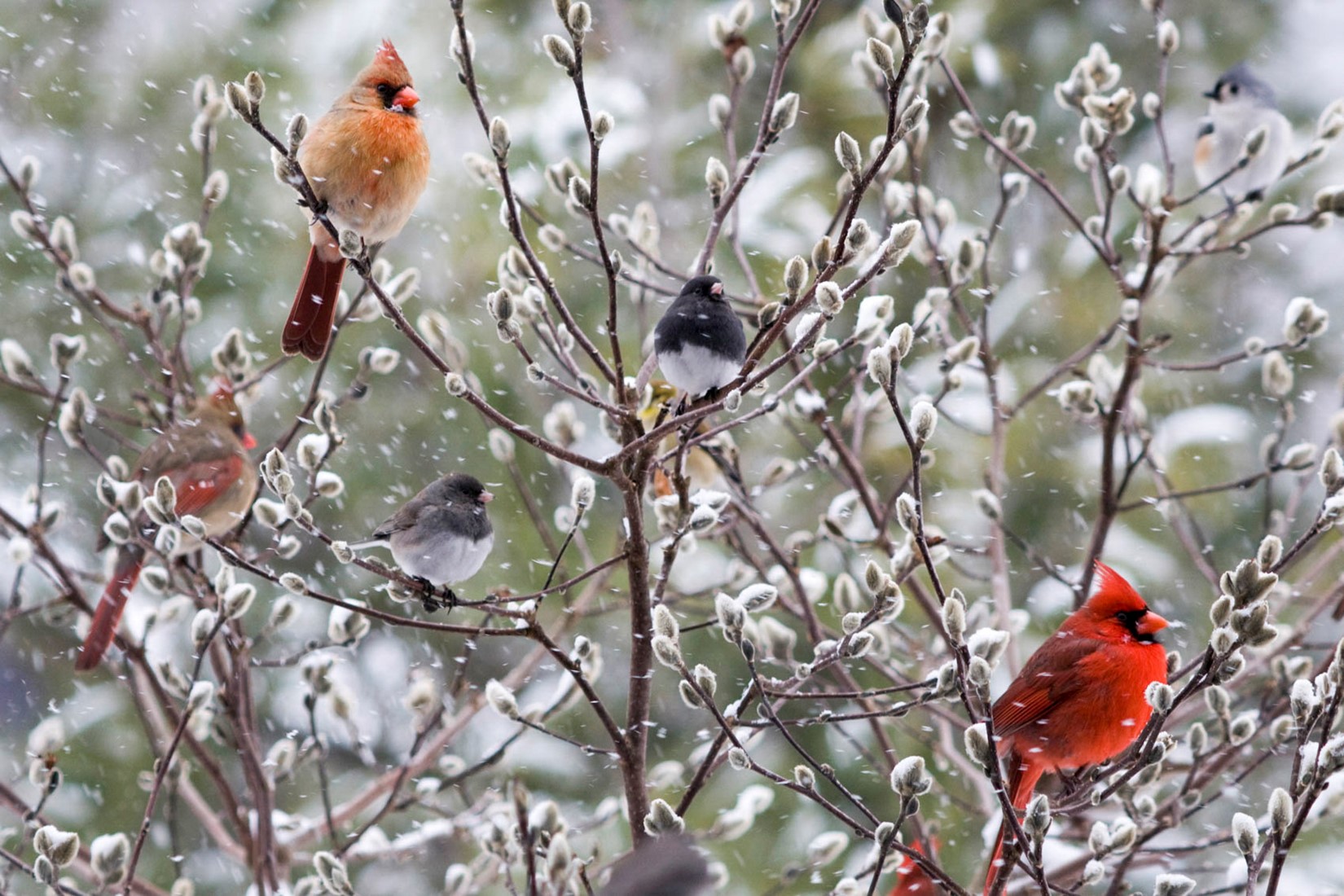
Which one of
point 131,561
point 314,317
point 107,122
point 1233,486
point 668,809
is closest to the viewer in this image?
point 668,809

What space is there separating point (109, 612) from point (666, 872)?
1.32 meters

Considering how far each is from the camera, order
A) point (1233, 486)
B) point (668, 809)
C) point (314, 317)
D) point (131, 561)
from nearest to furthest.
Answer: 1. point (668, 809)
2. point (314, 317)
3. point (1233, 486)
4. point (131, 561)

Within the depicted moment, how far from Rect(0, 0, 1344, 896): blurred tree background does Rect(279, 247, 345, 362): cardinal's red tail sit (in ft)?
5.69

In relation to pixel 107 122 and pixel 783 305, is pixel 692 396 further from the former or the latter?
pixel 107 122

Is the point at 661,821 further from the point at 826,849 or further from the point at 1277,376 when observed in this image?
the point at 1277,376

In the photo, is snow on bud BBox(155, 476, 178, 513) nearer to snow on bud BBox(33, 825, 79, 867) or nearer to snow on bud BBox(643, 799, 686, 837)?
snow on bud BBox(33, 825, 79, 867)

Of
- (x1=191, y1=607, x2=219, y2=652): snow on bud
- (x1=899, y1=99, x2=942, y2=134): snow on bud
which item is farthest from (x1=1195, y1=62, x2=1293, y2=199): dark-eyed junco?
(x1=191, y1=607, x2=219, y2=652): snow on bud

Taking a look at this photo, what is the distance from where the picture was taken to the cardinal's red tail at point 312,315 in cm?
205

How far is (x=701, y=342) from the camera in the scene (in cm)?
182

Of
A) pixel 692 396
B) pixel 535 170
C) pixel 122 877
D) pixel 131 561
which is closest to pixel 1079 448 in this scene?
pixel 535 170

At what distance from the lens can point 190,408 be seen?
240 cm

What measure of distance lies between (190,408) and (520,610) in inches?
43.6

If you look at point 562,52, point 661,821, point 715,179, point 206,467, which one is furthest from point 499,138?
point 206,467

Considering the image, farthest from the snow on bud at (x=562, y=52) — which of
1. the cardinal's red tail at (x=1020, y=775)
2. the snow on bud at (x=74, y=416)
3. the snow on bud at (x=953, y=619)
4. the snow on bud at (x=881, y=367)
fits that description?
the cardinal's red tail at (x=1020, y=775)
